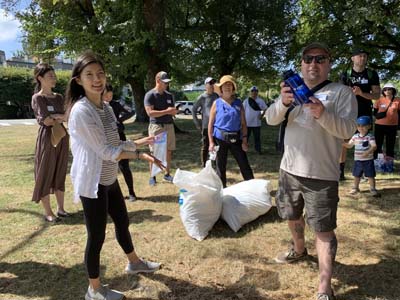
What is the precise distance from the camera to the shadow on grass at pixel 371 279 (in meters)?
2.95

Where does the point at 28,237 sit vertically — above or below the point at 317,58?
below

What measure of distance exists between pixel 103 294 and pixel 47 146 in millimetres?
2385

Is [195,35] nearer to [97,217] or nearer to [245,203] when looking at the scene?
[245,203]

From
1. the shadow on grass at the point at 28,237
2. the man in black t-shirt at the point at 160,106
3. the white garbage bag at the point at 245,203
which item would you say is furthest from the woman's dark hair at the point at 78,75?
the man in black t-shirt at the point at 160,106

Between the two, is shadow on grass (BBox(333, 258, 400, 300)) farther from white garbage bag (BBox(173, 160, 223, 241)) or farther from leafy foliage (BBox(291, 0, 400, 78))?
leafy foliage (BBox(291, 0, 400, 78))

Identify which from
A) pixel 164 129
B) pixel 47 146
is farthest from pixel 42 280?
pixel 164 129

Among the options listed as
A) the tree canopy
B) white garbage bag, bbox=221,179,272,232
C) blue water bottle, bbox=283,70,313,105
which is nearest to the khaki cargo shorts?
white garbage bag, bbox=221,179,272,232

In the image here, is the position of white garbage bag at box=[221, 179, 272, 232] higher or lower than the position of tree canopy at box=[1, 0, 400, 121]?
lower

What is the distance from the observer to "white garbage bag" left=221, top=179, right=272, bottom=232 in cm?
432

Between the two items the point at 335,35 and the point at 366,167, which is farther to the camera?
the point at 335,35

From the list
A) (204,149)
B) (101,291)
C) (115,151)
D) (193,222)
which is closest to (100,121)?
(115,151)

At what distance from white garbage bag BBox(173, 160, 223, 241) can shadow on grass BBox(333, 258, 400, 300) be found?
4.57ft

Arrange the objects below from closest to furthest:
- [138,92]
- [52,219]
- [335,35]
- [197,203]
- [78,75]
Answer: [78,75] → [197,203] → [52,219] → [335,35] → [138,92]

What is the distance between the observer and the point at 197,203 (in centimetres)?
413
